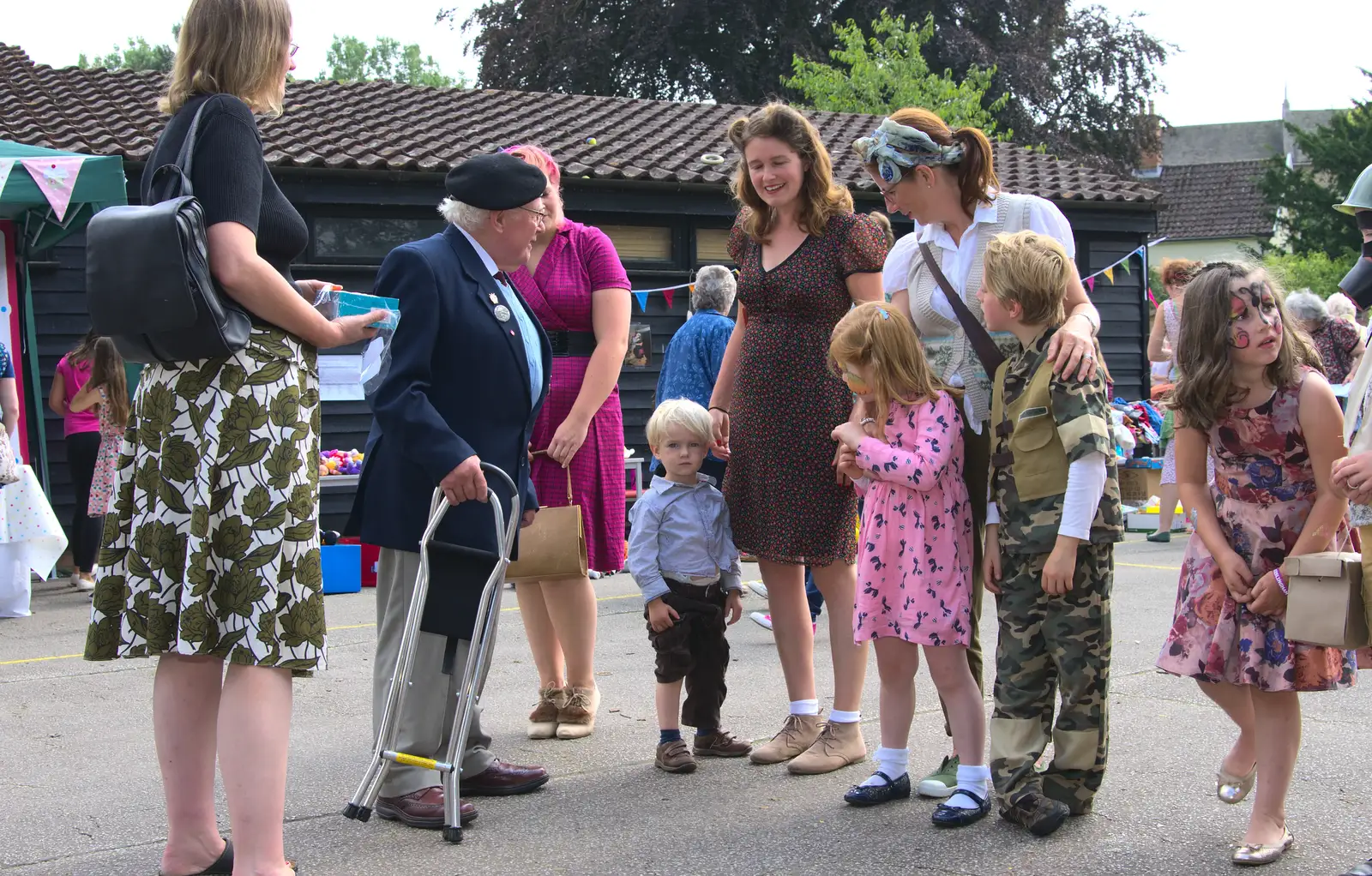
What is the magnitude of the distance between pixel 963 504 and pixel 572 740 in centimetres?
174

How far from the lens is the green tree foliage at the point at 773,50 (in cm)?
2994

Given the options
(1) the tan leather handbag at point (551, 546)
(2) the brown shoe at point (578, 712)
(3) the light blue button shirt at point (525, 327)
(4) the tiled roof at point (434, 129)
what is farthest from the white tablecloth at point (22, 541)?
(3) the light blue button shirt at point (525, 327)

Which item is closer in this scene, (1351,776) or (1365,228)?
(1365,228)

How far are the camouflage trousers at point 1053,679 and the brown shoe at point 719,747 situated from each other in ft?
3.44

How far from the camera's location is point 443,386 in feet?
12.6

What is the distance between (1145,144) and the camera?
110 ft

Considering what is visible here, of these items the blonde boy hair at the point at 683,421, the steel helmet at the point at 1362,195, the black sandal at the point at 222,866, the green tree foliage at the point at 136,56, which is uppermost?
the green tree foliage at the point at 136,56

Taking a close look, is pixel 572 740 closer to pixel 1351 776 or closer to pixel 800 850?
pixel 800 850

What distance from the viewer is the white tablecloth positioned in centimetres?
839

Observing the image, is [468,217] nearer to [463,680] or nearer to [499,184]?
[499,184]

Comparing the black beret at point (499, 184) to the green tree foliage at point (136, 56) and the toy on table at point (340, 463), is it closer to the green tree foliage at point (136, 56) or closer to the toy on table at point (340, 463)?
the toy on table at point (340, 463)

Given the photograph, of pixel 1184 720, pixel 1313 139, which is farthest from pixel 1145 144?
pixel 1184 720

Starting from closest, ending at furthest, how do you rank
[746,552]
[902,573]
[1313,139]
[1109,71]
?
[902,573]
[746,552]
[1109,71]
[1313,139]

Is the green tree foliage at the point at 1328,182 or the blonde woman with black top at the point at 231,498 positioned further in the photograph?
the green tree foliage at the point at 1328,182
